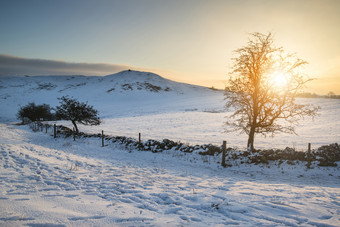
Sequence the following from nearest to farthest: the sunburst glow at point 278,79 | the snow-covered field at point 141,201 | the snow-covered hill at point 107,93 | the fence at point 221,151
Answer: the snow-covered field at point 141,201 → the fence at point 221,151 → the sunburst glow at point 278,79 → the snow-covered hill at point 107,93

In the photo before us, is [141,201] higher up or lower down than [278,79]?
lower down

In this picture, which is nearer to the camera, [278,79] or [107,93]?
[278,79]

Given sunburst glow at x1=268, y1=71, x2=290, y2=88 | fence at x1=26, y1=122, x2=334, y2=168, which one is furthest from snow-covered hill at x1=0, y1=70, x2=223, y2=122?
sunburst glow at x1=268, y1=71, x2=290, y2=88

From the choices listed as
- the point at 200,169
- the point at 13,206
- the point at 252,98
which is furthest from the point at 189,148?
the point at 13,206

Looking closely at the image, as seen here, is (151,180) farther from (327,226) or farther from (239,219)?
(327,226)

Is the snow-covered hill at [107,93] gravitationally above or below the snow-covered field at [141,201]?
above

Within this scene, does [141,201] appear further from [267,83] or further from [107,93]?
[107,93]

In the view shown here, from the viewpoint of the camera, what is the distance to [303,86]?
40.0 ft

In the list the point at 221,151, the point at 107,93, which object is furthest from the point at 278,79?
the point at 107,93

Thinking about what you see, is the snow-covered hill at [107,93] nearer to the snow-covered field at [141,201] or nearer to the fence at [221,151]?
the fence at [221,151]

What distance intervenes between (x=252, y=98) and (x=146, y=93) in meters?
104

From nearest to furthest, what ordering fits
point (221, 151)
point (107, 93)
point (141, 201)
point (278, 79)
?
point (141, 201) < point (278, 79) < point (221, 151) < point (107, 93)

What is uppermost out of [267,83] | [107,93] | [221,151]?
[107,93]

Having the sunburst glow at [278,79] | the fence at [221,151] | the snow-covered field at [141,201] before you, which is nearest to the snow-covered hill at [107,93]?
the fence at [221,151]
